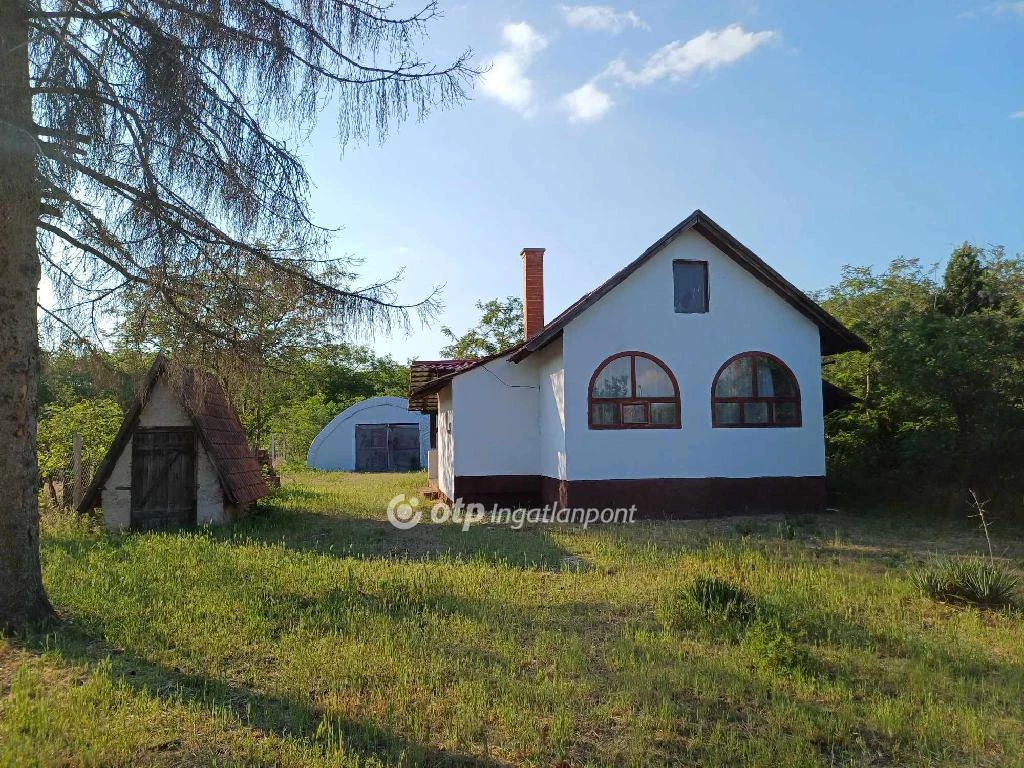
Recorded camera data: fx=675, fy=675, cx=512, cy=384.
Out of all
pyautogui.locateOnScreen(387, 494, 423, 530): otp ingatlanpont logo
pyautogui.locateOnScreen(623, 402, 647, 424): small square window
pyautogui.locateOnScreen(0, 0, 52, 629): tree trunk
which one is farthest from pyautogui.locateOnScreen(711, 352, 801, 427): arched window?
pyautogui.locateOnScreen(0, 0, 52, 629): tree trunk

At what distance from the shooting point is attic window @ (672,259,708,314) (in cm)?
1350

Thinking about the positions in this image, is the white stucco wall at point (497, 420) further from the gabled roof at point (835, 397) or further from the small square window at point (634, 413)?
the gabled roof at point (835, 397)

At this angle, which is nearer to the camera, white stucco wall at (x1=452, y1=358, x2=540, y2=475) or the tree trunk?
the tree trunk

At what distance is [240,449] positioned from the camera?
43.1 ft

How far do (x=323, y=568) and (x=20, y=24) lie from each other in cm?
601

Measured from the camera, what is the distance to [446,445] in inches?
678

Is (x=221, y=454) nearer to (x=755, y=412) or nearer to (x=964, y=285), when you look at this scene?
(x=755, y=412)

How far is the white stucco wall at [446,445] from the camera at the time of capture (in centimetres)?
1544

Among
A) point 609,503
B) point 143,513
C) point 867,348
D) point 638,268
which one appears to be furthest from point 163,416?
point 867,348

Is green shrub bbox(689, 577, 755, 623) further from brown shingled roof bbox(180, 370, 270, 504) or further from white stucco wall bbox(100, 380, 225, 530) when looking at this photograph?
white stucco wall bbox(100, 380, 225, 530)

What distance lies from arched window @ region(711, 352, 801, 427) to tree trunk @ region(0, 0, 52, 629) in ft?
36.3

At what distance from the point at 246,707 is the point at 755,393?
37.7ft

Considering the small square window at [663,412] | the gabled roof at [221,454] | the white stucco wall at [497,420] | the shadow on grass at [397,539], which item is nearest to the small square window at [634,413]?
the small square window at [663,412]

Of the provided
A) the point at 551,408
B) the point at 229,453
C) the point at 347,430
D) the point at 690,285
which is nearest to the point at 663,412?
the point at 551,408
